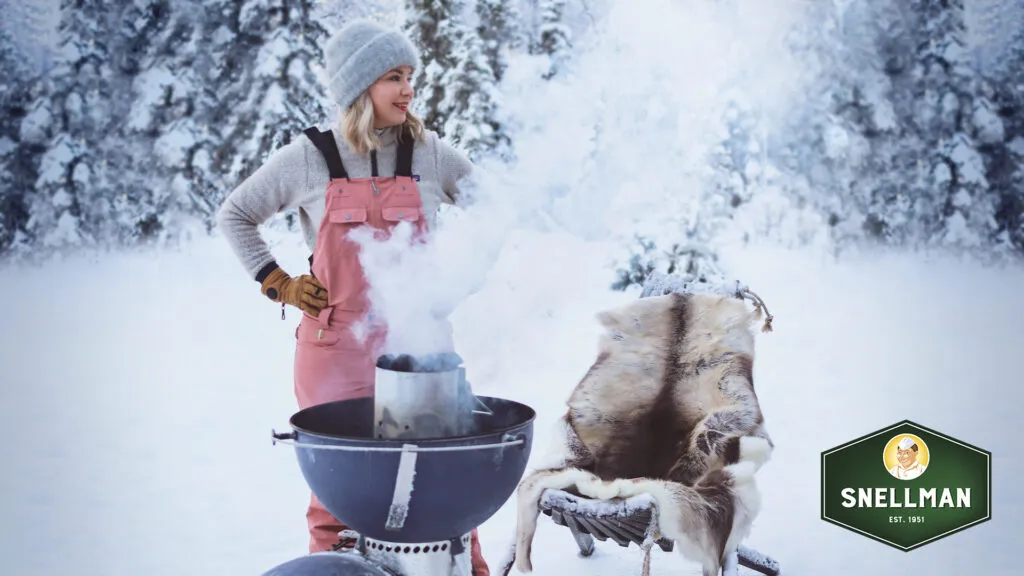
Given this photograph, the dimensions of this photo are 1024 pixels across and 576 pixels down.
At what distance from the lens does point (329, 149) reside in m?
2.33

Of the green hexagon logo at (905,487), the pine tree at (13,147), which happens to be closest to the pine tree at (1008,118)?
the green hexagon logo at (905,487)

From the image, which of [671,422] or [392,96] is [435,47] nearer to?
[671,422]

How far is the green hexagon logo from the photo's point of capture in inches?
137

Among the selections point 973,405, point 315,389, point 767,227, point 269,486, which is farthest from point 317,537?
point 767,227

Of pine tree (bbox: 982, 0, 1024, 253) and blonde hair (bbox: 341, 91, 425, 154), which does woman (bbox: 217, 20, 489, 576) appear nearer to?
blonde hair (bbox: 341, 91, 425, 154)

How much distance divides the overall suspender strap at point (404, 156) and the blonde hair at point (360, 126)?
0.07 metres

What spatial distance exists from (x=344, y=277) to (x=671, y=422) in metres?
1.34

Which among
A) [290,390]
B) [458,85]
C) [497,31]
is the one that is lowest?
[290,390]

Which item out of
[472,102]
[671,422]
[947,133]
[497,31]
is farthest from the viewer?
[947,133]

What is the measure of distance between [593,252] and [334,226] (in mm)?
7369

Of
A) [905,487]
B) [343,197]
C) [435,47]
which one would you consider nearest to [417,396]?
[343,197]

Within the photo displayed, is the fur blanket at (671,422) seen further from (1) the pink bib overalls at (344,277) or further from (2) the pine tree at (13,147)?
(2) the pine tree at (13,147)

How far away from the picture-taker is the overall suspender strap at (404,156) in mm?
2361

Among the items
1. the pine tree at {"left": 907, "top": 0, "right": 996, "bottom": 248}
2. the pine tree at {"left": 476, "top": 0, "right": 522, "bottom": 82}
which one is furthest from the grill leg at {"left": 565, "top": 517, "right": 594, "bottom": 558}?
the pine tree at {"left": 907, "top": 0, "right": 996, "bottom": 248}
